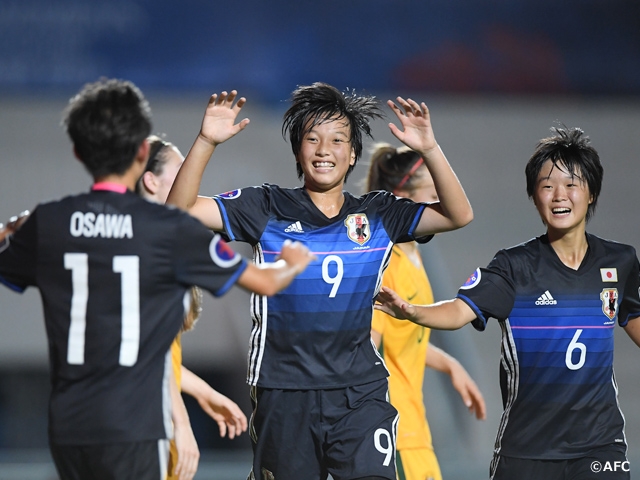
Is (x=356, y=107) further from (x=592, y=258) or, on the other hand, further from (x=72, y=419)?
(x=72, y=419)

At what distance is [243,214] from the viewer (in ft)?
13.1

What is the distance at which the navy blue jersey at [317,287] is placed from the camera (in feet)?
12.8

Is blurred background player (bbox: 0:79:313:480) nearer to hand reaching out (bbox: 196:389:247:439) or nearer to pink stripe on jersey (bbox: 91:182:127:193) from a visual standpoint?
pink stripe on jersey (bbox: 91:182:127:193)

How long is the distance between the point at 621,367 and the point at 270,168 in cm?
411

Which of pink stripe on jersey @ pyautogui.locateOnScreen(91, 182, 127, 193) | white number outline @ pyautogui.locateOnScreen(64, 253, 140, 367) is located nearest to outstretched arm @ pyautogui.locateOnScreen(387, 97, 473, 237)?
pink stripe on jersey @ pyautogui.locateOnScreen(91, 182, 127, 193)

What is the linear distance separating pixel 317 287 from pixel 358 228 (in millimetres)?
336

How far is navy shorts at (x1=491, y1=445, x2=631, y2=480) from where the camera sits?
3824 millimetres

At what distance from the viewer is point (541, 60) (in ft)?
31.0

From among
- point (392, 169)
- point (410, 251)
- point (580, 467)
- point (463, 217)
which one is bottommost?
point (580, 467)

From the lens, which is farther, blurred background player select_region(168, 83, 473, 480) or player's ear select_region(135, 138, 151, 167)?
blurred background player select_region(168, 83, 473, 480)

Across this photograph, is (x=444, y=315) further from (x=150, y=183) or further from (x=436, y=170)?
(x=150, y=183)

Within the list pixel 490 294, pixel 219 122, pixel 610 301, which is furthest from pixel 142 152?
pixel 610 301

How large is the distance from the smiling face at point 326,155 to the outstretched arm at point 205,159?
1.19 feet

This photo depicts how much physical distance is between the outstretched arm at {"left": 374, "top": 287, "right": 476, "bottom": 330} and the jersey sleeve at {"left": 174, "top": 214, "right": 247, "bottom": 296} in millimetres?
979
